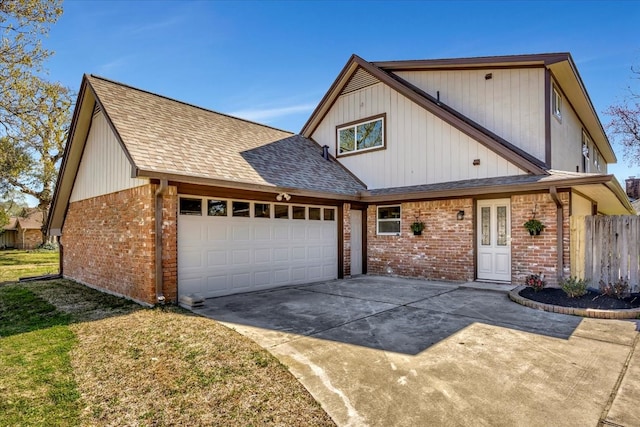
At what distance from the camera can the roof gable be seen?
9.34m

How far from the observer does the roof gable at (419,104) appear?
9344 mm

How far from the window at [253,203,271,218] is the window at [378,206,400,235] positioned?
4.20m

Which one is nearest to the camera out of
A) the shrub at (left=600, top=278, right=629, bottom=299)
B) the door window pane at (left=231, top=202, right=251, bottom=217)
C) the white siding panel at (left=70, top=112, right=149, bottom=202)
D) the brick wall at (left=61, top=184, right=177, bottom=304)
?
the shrub at (left=600, top=278, right=629, bottom=299)

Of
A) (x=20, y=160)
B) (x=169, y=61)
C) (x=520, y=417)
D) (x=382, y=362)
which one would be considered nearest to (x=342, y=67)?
(x=169, y=61)

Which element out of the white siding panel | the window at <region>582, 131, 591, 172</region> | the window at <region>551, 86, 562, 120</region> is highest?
the window at <region>551, 86, 562, 120</region>

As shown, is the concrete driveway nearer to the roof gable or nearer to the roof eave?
the roof eave

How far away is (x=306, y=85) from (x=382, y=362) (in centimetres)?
1282

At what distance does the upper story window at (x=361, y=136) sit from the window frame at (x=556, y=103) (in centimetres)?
481

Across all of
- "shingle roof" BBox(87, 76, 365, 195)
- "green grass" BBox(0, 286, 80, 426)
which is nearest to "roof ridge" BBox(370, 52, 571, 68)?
"shingle roof" BBox(87, 76, 365, 195)

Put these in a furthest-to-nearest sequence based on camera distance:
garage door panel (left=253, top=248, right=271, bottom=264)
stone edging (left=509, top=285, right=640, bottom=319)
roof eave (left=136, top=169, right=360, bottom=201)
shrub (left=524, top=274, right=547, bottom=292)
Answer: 1. garage door panel (left=253, top=248, right=271, bottom=264)
2. shrub (left=524, top=274, right=547, bottom=292)
3. roof eave (left=136, top=169, right=360, bottom=201)
4. stone edging (left=509, top=285, right=640, bottom=319)

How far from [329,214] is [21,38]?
1098 centimetres

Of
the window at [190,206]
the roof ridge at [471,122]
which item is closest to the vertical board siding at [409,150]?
the roof ridge at [471,122]

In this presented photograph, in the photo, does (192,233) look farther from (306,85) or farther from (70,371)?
(306,85)

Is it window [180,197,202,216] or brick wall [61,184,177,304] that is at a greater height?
window [180,197,202,216]
